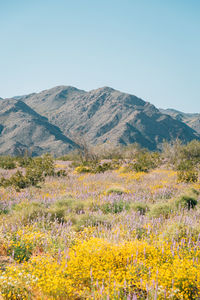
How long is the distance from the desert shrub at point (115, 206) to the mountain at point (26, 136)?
123690mm

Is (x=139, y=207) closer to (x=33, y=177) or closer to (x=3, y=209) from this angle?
(x=3, y=209)

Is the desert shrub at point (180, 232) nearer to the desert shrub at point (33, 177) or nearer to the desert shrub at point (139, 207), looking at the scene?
the desert shrub at point (139, 207)

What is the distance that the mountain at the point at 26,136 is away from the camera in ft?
457

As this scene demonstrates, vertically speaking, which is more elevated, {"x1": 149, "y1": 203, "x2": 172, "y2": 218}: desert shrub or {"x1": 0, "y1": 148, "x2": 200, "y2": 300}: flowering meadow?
{"x1": 0, "y1": 148, "x2": 200, "y2": 300}: flowering meadow

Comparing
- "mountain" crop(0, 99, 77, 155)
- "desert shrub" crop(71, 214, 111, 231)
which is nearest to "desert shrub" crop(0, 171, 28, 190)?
"desert shrub" crop(71, 214, 111, 231)

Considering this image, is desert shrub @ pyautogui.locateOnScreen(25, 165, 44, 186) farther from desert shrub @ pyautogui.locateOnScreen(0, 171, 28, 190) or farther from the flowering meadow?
the flowering meadow

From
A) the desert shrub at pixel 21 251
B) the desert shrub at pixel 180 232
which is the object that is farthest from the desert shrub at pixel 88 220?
the desert shrub at pixel 180 232

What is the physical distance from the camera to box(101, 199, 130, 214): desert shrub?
705 cm

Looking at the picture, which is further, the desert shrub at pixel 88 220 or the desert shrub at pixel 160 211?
the desert shrub at pixel 160 211

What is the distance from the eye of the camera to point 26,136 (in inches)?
6117

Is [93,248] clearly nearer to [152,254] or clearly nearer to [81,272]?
[81,272]

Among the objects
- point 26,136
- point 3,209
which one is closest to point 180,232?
point 3,209


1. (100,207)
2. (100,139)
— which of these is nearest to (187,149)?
(100,207)

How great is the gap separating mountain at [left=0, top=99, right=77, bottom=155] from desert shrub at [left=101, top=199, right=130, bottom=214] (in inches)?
4870
